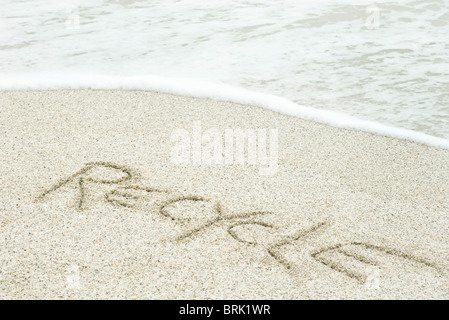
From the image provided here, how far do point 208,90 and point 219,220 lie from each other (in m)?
1.60

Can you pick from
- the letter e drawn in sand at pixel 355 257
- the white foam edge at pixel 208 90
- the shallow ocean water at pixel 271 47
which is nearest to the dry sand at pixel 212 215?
the letter e drawn in sand at pixel 355 257

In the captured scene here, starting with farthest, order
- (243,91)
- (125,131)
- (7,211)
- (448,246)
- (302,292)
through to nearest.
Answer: (243,91)
(125,131)
(7,211)
(448,246)
(302,292)

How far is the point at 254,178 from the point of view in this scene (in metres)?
2.49

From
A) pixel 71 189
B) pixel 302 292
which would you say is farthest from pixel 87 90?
pixel 302 292

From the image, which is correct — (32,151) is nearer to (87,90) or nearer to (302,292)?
(87,90)

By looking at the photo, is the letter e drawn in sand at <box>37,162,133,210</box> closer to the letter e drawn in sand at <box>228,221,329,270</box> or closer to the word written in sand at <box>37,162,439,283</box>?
the word written in sand at <box>37,162,439,283</box>

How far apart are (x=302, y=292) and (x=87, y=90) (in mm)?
2362

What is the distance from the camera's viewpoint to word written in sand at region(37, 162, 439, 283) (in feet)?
6.35

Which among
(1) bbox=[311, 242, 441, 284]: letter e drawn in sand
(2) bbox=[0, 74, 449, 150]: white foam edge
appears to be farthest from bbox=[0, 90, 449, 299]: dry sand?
(2) bbox=[0, 74, 449, 150]: white foam edge

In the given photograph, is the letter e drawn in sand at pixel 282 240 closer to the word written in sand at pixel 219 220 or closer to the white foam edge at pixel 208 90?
the word written in sand at pixel 219 220

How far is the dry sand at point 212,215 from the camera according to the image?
6.00 feet

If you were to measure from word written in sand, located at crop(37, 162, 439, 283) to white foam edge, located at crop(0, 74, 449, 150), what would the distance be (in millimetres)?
1107

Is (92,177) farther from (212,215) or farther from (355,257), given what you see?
(355,257)

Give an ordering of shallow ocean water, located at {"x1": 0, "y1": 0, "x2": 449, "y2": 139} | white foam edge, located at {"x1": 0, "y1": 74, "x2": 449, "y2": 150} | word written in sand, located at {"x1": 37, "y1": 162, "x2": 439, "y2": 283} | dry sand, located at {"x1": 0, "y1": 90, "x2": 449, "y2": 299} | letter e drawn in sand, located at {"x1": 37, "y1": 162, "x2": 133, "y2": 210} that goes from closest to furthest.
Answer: dry sand, located at {"x1": 0, "y1": 90, "x2": 449, "y2": 299} < word written in sand, located at {"x1": 37, "y1": 162, "x2": 439, "y2": 283} < letter e drawn in sand, located at {"x1": 37, "y1": 162, "x2": 133, "y2": 210} < white foam edge, located at {"x1": 0, "y1": 74, "x2": 449, "y2": 150} < shallow ocean water, located at {"x1": 0, "y1": 0, "x2": 449, "y2": 139}
